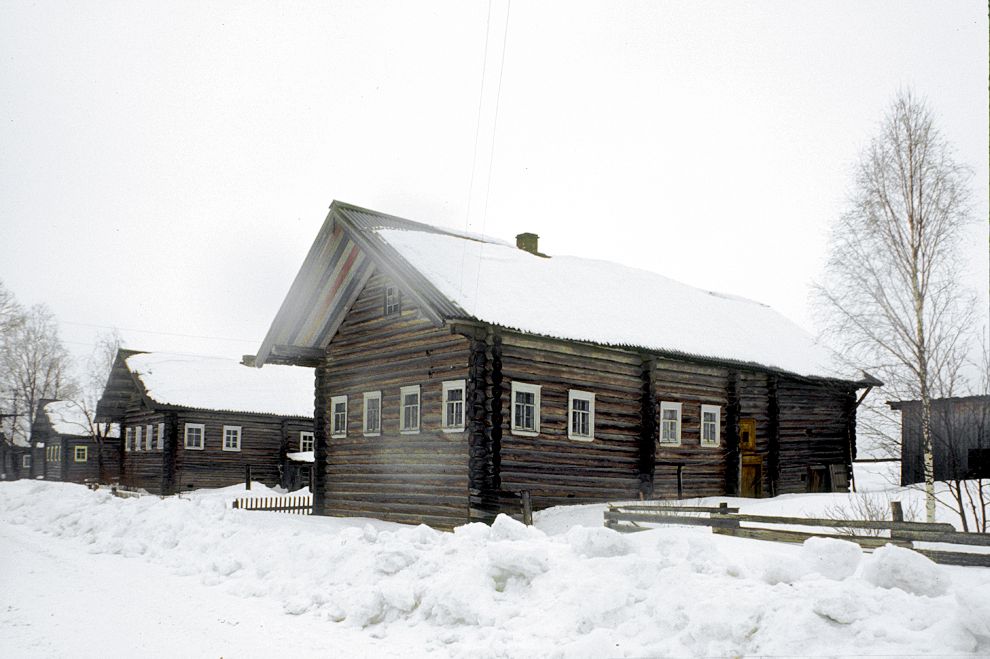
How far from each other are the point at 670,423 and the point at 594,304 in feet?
12.3

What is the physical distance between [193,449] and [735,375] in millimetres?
25129

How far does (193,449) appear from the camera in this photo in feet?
119

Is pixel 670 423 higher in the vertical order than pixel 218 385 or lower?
lower

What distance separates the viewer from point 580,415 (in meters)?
18.5

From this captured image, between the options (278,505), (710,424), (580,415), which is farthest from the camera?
(278,505)

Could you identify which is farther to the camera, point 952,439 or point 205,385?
point 205,385

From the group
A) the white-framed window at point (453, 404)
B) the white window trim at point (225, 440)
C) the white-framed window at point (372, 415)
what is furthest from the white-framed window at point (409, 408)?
the white window trim at point (225, 440)

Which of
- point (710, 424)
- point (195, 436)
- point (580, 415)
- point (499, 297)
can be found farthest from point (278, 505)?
point (195, 436)

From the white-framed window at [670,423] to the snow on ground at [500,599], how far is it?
9358 millimetres

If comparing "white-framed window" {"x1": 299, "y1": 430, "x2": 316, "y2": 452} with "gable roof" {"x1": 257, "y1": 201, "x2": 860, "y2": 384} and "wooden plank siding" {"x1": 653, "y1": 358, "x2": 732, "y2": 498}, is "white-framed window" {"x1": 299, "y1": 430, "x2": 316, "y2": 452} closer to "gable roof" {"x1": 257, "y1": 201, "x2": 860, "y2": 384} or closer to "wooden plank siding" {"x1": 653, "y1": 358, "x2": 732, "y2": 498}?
"gable roof" {"x1": 257, "y1": 201, "x2": 860, "y2": 384}

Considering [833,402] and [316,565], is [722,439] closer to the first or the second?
[833,402]

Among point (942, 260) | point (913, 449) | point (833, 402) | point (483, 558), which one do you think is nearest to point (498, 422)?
point (483, 558)

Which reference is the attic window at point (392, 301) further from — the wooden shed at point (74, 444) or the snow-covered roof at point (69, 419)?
the snow-covered roof at point (69, 419)

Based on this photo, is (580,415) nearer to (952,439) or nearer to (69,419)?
(952,439)
